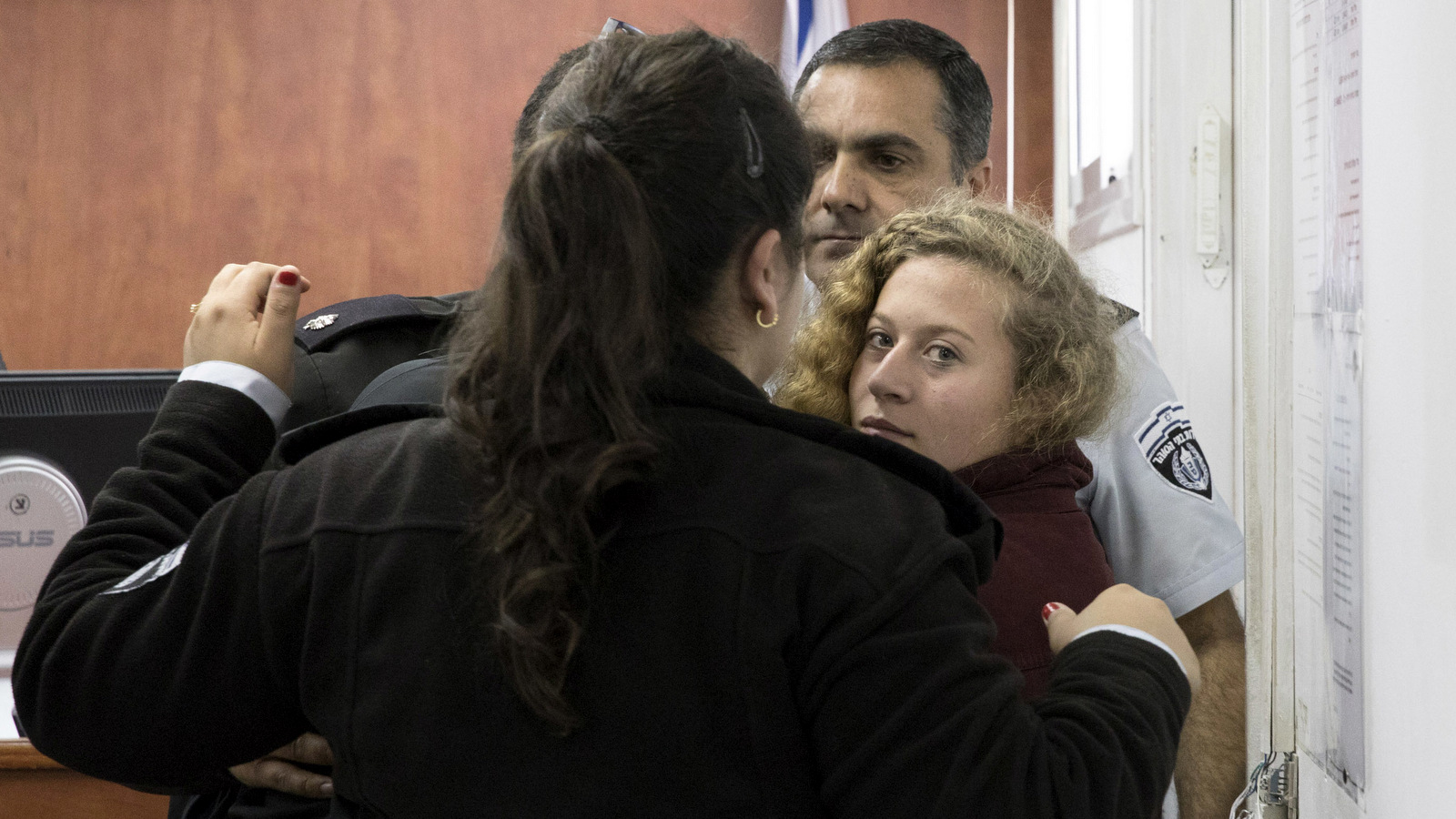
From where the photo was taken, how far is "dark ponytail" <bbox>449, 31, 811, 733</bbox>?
65 centimetres

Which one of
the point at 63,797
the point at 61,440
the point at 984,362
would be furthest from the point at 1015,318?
the point at 63,797

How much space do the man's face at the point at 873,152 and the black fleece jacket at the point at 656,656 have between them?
2.96ft

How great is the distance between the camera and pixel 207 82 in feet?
11.1

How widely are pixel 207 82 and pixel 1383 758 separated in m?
3.45

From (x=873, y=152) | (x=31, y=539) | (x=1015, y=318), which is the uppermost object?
(x=873, y=152)

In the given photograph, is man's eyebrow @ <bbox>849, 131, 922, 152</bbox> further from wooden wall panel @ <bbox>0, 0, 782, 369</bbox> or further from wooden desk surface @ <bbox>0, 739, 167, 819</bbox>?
wooden wall panel @ <bbox>0, 0, 782, 369</bbox>

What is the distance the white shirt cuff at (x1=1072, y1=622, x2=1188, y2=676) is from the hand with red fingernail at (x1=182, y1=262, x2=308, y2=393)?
2.03ft

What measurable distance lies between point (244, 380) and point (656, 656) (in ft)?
1.28

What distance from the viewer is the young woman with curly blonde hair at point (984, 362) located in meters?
1.04

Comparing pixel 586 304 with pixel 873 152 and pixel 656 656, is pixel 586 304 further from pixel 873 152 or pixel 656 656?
pixel 873 152

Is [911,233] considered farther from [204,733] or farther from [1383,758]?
[204,733]

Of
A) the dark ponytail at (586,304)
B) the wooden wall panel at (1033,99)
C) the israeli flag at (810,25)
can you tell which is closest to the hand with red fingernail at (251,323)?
the dark ponytail at (586,304)

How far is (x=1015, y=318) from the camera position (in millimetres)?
1104

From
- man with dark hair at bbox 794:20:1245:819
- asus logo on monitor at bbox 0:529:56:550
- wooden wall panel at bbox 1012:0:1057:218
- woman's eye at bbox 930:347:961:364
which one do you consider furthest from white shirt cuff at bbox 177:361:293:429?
wooden wall panel at bbox 1012:0:1057:218
